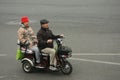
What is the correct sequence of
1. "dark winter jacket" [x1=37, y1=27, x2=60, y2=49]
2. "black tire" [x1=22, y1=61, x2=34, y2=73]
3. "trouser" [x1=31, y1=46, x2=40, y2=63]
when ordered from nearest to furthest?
1. "dark winter jacket" [x1=37, y1=27, x2=60, y2=49]
2. "trouser" [x1=31, y1=46, x2=40, y2=63]
3. "black tire" [x1=22, y1=61, x2=34, y2=73]

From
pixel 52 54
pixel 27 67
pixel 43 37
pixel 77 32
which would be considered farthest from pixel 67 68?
pixel 77 32

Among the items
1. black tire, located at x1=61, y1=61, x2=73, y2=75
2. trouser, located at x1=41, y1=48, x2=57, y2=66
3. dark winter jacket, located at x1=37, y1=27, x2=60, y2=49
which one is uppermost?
dark winter jacket, located at x1=37, y1=27, x2=60, y2=49

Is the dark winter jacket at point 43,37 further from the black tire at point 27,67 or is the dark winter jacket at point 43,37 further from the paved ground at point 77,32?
the paved ground at point 77,32

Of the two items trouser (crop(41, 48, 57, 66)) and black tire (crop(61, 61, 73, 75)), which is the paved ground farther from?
trouser (crop(41, 48, 57, 66))

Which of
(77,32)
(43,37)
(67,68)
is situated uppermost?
(77,32)

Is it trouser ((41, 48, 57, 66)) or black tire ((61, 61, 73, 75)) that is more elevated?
trouser ((41, 48, 57, 66))

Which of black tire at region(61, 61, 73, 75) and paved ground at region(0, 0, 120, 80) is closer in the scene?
black tire at region(61, 61, 73, 75)

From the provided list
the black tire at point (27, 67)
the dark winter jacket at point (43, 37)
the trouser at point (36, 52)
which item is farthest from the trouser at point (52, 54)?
the black tire at point (27, 67)

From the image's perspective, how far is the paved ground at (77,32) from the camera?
1138 centimetres

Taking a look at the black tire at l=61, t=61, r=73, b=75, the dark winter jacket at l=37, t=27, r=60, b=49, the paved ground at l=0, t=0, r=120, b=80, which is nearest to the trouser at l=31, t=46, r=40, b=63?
the dark winter jacket at l=37, t=27, r=60, b=49

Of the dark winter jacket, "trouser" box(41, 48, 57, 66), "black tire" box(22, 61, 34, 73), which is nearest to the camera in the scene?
"trouser" box(41, 48, 57, 66)

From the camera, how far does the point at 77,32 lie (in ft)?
56.0

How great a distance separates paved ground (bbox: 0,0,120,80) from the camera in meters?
11.4

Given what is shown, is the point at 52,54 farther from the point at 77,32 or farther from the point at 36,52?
the point at 77,32
